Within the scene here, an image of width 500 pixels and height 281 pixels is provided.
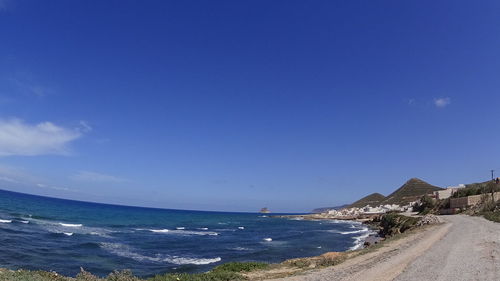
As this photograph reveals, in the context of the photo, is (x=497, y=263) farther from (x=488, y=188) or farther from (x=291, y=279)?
(x=488, y=188)

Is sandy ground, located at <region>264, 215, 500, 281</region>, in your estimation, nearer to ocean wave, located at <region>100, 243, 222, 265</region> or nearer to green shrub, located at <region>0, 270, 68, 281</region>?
green shrub, located at <region>0, 270, 68, 281</region>

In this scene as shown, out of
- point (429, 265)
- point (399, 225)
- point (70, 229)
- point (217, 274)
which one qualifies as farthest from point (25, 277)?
point (399, 225)

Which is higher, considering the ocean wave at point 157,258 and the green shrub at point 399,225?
the green shrub at point 399,225

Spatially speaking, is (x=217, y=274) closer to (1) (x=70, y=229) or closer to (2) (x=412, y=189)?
(1) (x=70, y=229)

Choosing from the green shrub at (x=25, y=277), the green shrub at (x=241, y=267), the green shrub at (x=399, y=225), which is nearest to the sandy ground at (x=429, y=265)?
the green shrub at (x=241, y=267)

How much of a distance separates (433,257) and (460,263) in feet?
6.77

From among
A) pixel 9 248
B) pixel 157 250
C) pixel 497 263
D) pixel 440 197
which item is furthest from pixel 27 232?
pixel 440 197

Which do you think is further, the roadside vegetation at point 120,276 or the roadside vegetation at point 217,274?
the roadside vegetation at point 217,274

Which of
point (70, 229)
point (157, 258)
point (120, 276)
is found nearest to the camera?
point (120, 276)

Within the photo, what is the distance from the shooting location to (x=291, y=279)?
13594 mm

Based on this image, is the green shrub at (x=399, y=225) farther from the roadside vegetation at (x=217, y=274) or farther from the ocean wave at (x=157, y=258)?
the ocean wave at (x=157, y=258)

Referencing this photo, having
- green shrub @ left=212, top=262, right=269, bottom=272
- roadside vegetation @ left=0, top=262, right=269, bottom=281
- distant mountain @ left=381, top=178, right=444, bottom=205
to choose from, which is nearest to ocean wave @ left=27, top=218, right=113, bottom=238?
green shrub @ left=212, top=262, right=269, bottom=272

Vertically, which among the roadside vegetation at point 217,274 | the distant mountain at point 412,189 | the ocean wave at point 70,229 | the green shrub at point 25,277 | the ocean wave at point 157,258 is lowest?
the ocean wave at point 157,258

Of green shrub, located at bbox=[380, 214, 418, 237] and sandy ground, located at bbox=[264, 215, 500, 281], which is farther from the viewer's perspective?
green shrub, located at bbox=[380, 214, 418, 237]
